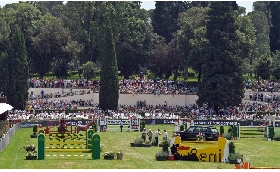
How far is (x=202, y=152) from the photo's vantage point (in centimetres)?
4191

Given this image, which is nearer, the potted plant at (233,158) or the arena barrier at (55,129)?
the potted plant at (233,158)

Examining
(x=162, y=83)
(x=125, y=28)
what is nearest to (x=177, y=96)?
(x=162, y=83)

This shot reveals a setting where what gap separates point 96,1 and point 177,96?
2577cm

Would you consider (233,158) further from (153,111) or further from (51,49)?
(51,49)

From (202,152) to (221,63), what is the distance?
4926cm

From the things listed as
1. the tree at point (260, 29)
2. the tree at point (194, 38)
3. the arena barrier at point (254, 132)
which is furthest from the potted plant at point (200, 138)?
the tree at point (260, 29)

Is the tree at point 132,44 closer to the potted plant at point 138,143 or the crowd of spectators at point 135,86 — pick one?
the crowd of spectators at point 135,86

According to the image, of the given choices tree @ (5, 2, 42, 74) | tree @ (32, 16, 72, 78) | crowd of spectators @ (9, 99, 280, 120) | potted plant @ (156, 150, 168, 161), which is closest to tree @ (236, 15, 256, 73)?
crowd of spectators @ (9, 99, 280, 120)

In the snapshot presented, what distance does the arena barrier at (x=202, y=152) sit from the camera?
41344 millimetres

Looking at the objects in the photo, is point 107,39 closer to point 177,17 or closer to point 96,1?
point 96,1

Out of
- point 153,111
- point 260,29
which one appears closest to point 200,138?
point 153,111

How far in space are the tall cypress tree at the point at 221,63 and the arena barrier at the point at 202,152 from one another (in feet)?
153

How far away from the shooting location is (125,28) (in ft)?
360

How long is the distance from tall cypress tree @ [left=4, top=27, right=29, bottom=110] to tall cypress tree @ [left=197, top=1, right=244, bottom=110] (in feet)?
67.3
